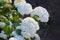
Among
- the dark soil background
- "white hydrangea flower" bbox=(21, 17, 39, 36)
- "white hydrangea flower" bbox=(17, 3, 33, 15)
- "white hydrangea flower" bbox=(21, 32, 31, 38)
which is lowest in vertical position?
"white hydrangea flower" bbox=(21, 32, 31, 38)

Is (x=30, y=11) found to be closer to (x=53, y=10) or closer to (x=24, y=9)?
(x=24, y=9)

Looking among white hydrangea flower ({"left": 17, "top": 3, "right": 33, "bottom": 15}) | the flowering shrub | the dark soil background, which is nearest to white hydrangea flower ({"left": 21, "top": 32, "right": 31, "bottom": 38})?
the flowering shrub

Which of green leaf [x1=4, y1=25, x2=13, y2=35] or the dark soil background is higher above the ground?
the dark soil background

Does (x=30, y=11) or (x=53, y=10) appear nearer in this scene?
(x=30, y=11)

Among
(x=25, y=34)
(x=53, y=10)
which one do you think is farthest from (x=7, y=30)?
(x=53, y=10)

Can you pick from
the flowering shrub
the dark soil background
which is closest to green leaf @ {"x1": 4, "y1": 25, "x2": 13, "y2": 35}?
the flowering shrub

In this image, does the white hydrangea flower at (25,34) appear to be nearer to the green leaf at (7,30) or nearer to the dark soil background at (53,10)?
the green leaf at (7,30)

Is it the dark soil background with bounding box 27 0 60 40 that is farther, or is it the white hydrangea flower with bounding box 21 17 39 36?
the dark soil background with bounding box 27 0 60 40

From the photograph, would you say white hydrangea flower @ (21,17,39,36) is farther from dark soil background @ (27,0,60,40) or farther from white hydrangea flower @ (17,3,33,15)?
dark soil background @ (27,0,60,40)
